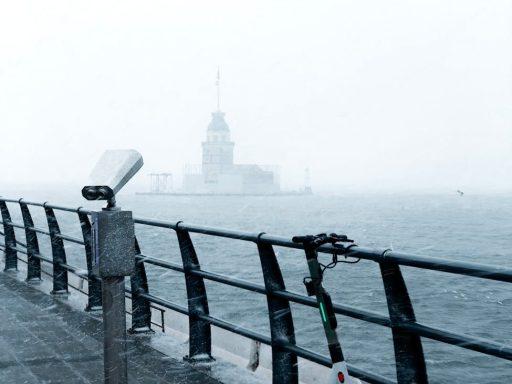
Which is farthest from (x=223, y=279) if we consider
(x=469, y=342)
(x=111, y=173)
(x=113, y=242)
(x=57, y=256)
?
(x=57, y=256)

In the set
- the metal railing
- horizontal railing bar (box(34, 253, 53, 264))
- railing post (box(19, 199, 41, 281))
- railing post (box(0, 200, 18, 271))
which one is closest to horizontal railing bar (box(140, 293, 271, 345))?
the metal railing

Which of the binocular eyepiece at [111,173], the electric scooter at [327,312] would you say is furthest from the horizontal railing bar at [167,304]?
the electric scooter at [327,312]

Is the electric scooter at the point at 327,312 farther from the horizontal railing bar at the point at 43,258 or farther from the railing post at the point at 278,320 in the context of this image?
the horizontal railing bar at the point at 43,258

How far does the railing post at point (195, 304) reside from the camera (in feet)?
19.1

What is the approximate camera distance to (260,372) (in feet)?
19.0

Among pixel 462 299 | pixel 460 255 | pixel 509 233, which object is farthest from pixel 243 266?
pixel 509 233

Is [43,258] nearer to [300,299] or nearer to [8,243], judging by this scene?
[8,243]

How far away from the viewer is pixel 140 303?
23.1 ft

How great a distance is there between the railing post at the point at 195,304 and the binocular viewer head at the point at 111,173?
1.85 metres

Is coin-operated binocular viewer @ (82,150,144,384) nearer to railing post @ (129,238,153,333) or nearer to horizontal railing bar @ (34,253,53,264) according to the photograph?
railing post @ (129,238,153,333)

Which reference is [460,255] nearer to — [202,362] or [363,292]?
[363,292]

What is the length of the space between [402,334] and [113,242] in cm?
173

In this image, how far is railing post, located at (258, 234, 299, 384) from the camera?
188 inches

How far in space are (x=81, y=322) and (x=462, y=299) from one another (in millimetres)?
40146
